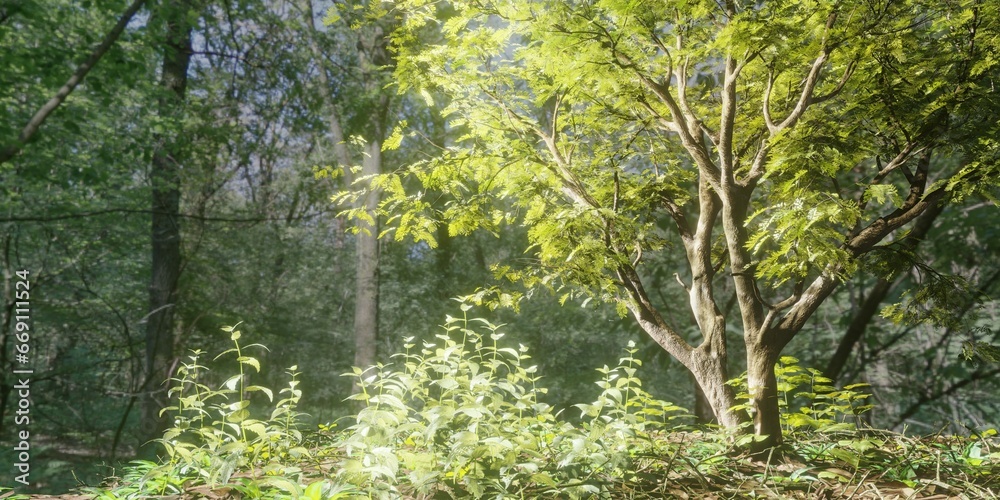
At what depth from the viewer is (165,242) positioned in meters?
8.49

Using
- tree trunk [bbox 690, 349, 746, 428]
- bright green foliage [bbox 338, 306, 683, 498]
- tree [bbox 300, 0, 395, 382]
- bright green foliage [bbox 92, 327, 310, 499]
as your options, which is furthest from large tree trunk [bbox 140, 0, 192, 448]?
tree trunk [bbox 690, 349, 746, 428]

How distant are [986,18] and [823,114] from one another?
0.81 metres

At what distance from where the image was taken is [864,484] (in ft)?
8.75

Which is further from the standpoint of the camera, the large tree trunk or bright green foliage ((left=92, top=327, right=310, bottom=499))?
the large tree trunk

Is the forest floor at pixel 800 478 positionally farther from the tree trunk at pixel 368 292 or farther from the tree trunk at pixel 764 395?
the tree trunk at pixel 368 292

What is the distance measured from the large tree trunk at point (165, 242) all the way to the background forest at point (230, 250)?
4cm

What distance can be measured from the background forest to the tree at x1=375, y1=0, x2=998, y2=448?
1.80ft

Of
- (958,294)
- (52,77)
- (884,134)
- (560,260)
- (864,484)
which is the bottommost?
(864,484)

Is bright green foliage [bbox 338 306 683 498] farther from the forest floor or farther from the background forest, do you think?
the background forest

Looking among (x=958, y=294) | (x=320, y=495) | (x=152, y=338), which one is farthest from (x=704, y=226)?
(x=152, y=338)

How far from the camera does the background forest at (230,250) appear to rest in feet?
21.6

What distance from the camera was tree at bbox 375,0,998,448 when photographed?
2936 mm

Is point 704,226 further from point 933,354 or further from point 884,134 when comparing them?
point 933,354

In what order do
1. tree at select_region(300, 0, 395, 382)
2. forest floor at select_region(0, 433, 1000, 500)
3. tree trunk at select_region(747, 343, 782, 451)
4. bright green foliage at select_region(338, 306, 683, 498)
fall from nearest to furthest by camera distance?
bright green foliage at select_region(338, 306, 683, 498) → forest floor at select_region(0, 433, 1000, 500) → tree trunk at select_region(747, 343, 782, 451) → tree at select_region(300, 0, 395, 382)
